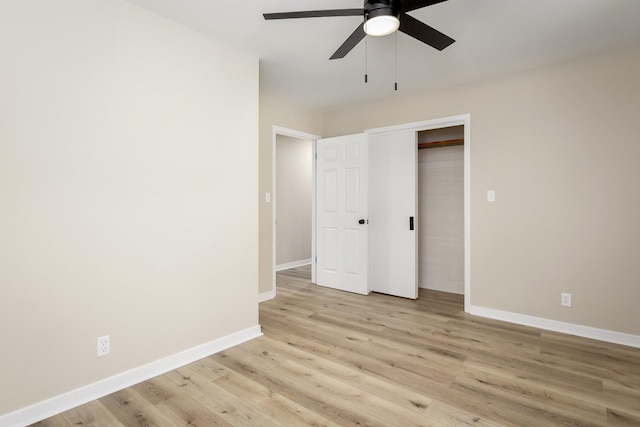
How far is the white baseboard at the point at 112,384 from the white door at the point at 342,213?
1987mm

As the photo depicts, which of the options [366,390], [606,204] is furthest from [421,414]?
[606,204]

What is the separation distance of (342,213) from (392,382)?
8.83 ft

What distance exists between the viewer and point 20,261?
74.2 inches

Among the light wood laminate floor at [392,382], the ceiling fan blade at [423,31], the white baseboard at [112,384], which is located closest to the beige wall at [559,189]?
the light wood laminate floor at [392,382]

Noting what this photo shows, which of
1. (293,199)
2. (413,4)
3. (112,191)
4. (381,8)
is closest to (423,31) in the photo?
(413,4)

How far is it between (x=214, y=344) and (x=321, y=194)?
2696 millimetres

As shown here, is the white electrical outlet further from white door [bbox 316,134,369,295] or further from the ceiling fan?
white door [bbox 316,134,369,295]

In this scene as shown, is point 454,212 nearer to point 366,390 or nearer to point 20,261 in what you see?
point 366,390

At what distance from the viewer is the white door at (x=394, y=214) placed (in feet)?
14.1

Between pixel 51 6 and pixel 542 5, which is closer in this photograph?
pixel 51 6

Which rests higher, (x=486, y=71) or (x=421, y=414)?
(x=486, y=71)

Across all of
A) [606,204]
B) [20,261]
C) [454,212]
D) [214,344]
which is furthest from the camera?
[454,212]

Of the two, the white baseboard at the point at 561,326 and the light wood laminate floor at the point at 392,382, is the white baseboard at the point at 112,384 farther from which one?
the white baseboard at the point at 561,326

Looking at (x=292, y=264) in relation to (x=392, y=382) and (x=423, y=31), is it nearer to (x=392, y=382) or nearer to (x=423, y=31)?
(x=392, y=382)
